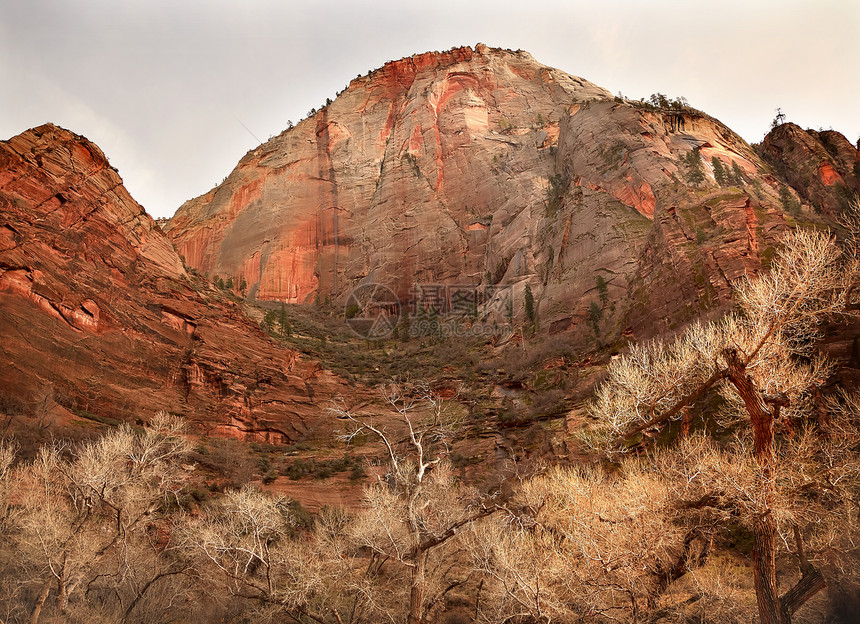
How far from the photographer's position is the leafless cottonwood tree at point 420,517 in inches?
440

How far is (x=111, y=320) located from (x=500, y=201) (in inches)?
1852

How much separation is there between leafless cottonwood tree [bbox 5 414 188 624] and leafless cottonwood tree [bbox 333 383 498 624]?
729 centimetres

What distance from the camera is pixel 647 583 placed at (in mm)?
13914

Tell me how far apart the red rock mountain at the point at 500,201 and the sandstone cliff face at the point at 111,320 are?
984 inches

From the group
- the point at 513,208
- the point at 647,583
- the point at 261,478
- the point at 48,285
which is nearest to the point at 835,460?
the point at 647,583

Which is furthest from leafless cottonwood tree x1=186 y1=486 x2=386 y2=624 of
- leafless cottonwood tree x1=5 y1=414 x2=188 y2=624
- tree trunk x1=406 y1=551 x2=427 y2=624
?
tree trunk x1=406 y1=551 x2=427 y2=624

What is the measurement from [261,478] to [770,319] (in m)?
26.4

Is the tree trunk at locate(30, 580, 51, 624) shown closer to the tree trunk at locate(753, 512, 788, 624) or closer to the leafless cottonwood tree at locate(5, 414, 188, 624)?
the leafless cottonwood tree at locate(5, 414, 188, 624)

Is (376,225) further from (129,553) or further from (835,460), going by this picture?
(835,460)

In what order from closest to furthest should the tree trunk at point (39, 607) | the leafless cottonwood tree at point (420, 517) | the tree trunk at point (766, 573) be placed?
1. the tree trunk at point (766, 573)
2. the leafless cottonwood tree at point (420, 517)
3. the tree trunk at point (39, 607)

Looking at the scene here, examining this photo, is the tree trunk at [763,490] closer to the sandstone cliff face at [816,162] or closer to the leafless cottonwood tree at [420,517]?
the leafless cottonwood tree at [420,517]

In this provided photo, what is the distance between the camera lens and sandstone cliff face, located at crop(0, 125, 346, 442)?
85.6 feet

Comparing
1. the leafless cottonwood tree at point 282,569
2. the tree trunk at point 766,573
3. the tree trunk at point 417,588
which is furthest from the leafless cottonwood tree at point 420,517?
the tree trunk at point 766,573

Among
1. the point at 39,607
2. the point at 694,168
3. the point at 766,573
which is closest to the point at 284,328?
the point at 39,607
